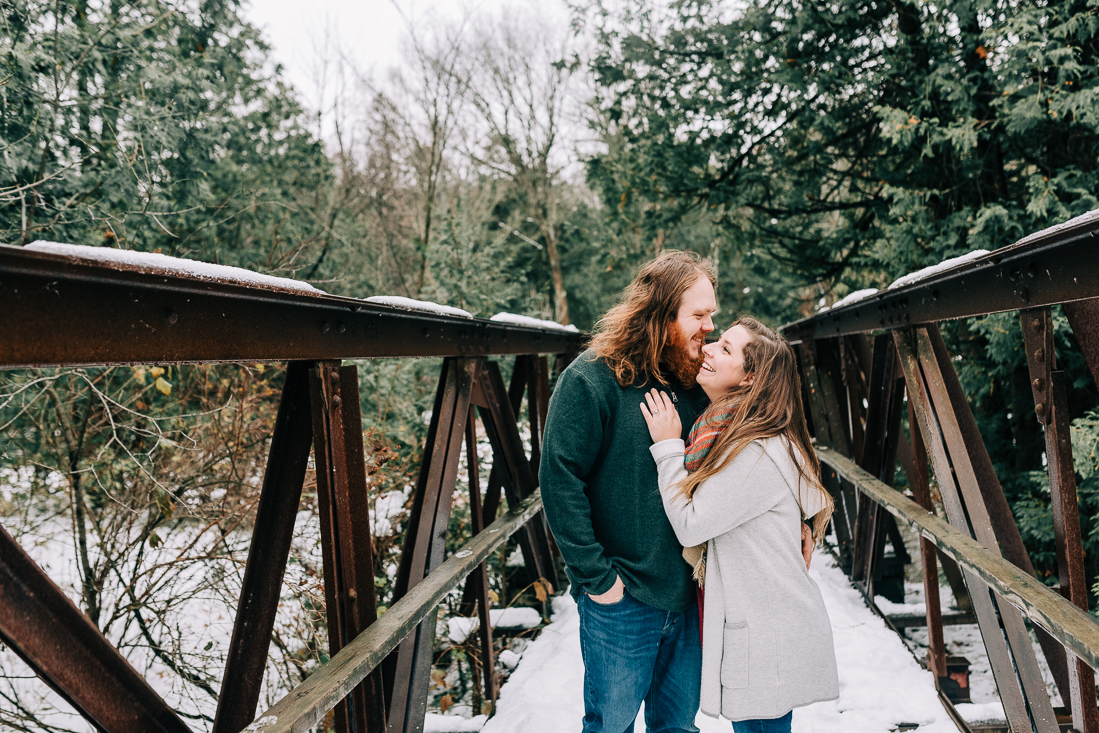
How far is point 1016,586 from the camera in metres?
2.18

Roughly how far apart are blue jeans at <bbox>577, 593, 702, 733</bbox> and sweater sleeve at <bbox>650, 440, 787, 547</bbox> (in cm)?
34

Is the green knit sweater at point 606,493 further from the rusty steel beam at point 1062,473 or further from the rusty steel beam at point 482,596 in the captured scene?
the rusty steel beam at point 482,596

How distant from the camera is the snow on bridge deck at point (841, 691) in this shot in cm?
331

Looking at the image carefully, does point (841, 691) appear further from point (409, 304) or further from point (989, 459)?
point (409, 304)

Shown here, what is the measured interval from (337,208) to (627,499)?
475 inches

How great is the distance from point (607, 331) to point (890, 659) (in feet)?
9.71

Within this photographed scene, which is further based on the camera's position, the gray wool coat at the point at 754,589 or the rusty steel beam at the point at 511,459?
the rusty steel beam at the point at 511,459

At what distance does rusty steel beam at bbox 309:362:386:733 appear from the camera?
2.04 metres

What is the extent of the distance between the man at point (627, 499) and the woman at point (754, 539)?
0.12 meters

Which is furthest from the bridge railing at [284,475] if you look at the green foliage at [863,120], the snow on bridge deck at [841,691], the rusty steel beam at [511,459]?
the green foliage at [863,120]

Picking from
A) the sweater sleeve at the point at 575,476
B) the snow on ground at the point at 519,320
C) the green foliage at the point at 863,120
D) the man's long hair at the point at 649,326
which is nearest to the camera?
the sweater sleeve at the point at 575,476

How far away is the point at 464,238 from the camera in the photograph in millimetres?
11391

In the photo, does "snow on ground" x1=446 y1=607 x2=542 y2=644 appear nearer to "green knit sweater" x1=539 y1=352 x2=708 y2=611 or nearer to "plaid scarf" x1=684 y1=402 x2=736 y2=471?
"green knit sweater" x1=539 y1=352 x2=708 y2=611

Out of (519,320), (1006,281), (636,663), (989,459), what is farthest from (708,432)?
(519,320)
